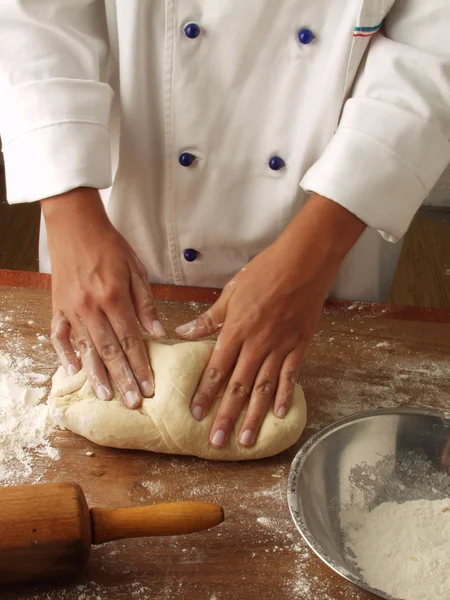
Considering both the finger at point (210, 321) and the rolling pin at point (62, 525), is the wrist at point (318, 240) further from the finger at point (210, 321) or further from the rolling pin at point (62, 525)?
the rolling pin at point (62, 525)

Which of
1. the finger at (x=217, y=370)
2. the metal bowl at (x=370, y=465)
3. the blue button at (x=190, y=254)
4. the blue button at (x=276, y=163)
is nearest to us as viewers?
the metal bowl at (x=370, y=465)

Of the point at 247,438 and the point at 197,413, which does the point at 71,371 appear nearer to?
the point at 197,413

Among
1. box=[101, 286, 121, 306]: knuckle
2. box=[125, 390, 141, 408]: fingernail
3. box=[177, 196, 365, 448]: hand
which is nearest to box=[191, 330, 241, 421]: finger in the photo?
A: box=[177, 196, 365, 448]: hand

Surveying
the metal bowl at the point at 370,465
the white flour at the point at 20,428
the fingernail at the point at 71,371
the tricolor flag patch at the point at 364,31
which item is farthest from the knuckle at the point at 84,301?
the tricolor flag patch at the point at 364,31

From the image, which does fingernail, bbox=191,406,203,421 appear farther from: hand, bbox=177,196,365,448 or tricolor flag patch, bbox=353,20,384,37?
tricolor flag patch, bbox=353,20,384,37

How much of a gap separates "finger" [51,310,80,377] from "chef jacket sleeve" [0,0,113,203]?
0.26 m

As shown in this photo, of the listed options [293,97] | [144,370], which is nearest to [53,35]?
[293,97]

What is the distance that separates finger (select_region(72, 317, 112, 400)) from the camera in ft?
4.09

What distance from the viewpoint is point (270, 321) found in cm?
126

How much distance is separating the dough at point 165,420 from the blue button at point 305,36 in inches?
26.8

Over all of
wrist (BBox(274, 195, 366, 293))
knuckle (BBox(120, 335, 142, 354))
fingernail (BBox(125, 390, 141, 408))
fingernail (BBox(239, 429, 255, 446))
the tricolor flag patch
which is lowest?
fingernail (BBox(239, 429, 255, 446))

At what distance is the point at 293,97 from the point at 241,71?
0.12 m

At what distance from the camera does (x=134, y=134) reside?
4.97 ft

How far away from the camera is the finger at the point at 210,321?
132 cm
